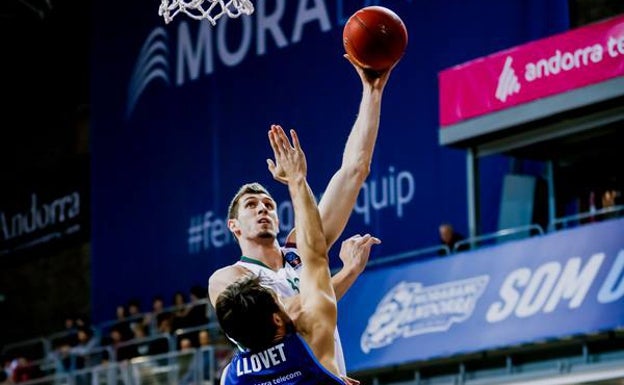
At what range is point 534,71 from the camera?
51.6ft

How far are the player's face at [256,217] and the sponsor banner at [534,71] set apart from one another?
8455 millimetres

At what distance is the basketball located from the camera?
22.8ft

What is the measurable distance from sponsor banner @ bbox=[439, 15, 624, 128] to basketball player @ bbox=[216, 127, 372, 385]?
982cm

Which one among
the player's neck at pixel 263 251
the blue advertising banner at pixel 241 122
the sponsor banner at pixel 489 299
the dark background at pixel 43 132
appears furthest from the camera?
the dark background at pixel 43 132

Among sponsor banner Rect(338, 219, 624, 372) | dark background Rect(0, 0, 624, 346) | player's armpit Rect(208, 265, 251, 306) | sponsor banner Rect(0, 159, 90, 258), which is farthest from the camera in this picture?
dark background Rect(0, 0, 624, 346)

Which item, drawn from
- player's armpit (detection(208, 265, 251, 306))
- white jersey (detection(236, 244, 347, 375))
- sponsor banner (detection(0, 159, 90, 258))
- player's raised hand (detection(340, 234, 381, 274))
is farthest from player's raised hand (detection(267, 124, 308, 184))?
sponsor banner (detection(0, 159, 90, 258))

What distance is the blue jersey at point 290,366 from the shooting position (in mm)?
5695

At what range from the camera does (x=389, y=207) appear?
62.4 ft

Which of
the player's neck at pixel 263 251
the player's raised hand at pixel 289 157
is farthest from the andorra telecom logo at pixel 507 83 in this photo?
the player's raised hand at pixel 289 157

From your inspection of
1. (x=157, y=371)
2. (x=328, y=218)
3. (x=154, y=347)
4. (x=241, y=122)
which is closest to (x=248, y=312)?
(x=328, y=218)

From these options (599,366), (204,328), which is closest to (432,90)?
(204,328)

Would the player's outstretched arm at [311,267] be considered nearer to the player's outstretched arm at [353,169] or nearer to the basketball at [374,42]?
the player's outstretched arm at [353,169]

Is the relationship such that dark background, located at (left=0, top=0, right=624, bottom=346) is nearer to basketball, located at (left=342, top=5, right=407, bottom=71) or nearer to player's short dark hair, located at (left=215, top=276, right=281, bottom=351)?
basketball, located at (left=342, top=5, right=407, bottom=71)

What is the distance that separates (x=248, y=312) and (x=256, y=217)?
1676 millimetres
